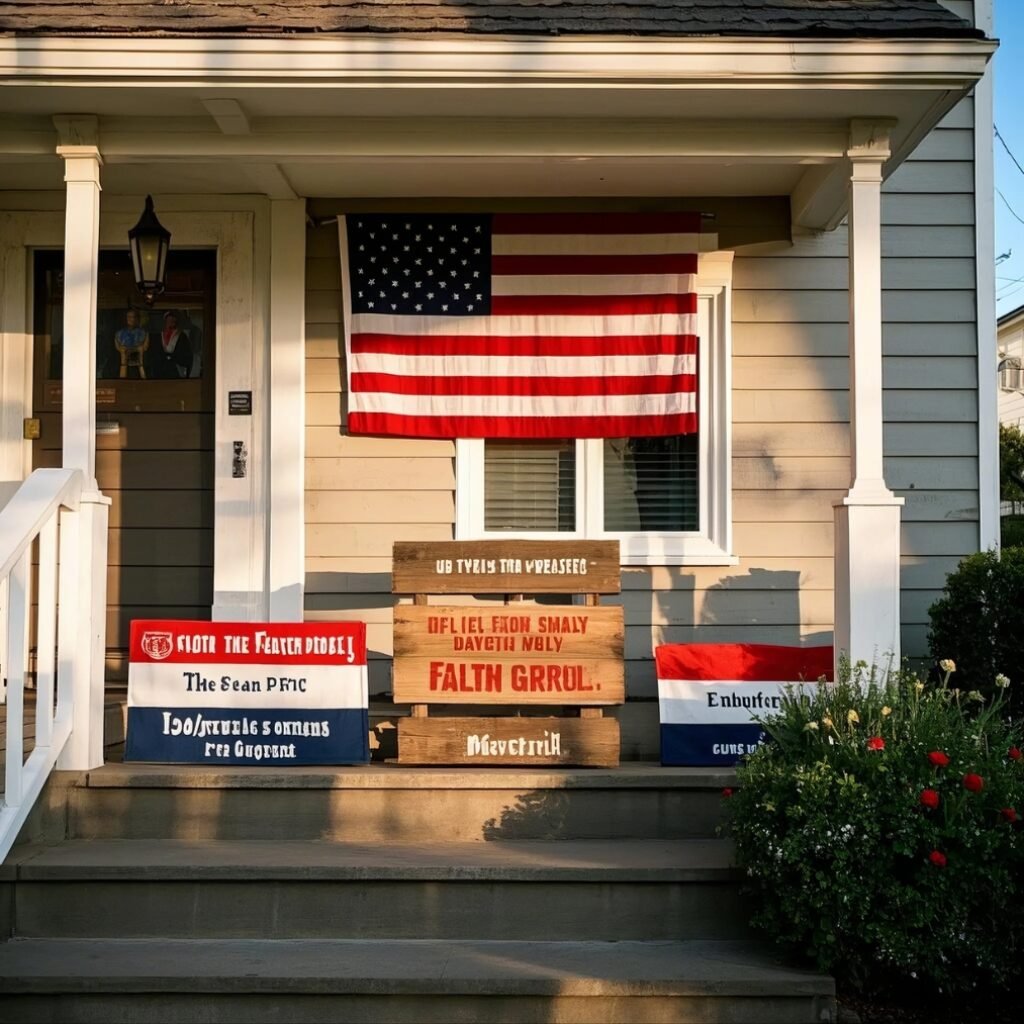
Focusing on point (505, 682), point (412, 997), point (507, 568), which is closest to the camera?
point (412, 997)

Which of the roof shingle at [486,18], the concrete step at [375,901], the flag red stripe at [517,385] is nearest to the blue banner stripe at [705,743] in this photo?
the concrete step at [375,901]

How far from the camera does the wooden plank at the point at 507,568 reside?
17.7ft

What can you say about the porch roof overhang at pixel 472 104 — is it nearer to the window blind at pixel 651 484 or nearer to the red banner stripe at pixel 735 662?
the window blind at pixel 651 484

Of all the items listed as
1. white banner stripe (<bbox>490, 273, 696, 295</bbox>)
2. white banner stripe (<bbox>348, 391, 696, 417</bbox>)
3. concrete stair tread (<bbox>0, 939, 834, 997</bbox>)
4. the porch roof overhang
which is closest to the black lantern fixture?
the porch roof overhang

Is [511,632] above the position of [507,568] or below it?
below

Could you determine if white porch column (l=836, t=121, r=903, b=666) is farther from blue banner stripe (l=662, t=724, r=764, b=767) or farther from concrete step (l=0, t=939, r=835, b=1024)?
concrete step (l=0, t=939, r=835, b=1024)

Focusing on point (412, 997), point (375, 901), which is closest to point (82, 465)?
point (375, 901)

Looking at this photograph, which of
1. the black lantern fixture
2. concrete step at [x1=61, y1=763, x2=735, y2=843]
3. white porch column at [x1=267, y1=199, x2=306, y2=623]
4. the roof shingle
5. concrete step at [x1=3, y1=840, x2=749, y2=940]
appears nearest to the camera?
concrete step at [x1=3, y1=840, x2=749, y2=940]

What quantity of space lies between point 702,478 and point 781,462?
0.40 meters

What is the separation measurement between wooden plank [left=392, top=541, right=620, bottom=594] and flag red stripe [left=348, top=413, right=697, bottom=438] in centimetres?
114

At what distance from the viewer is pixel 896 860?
3977 millimetres

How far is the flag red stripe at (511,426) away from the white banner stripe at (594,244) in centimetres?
82

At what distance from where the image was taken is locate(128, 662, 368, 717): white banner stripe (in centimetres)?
518

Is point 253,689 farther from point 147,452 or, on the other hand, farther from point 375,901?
point 147,452
